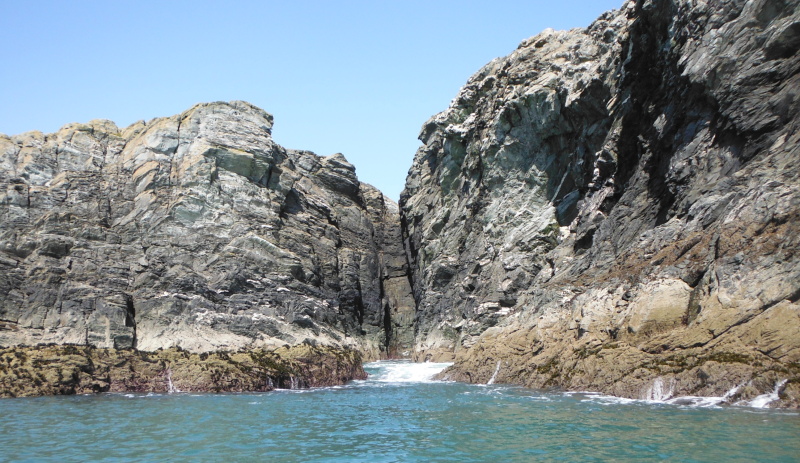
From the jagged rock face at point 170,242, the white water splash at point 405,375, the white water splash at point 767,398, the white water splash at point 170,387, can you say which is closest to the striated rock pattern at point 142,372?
the white water splash at point 170,387

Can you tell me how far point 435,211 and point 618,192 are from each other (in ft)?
131

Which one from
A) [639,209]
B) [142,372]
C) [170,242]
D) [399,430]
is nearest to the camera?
[399,430]

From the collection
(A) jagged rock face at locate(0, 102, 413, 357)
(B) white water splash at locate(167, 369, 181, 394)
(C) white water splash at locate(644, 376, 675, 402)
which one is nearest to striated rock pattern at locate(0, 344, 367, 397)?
(B) white water splash at locate(167, 369, 181, 394)

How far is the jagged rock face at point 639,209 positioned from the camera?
26078 millimetres

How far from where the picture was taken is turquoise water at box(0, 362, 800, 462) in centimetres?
1742

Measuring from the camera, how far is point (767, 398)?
71.7 feet

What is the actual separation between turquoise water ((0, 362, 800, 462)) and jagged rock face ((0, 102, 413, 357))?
24.8m

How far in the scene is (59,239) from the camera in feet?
196

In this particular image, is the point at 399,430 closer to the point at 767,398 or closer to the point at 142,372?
the point at 767,398

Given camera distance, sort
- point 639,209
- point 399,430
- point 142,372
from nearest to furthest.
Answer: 1. point 399,430
2. point 142,372
3. point 639,209

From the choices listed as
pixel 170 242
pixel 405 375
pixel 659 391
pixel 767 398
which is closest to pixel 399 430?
pixel 659 391

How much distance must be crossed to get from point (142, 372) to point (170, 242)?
2664cm

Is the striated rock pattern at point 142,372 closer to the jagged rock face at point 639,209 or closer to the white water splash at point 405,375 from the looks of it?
the white water splash at point 405,375

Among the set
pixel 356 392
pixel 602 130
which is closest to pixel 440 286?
pixel 602 130
